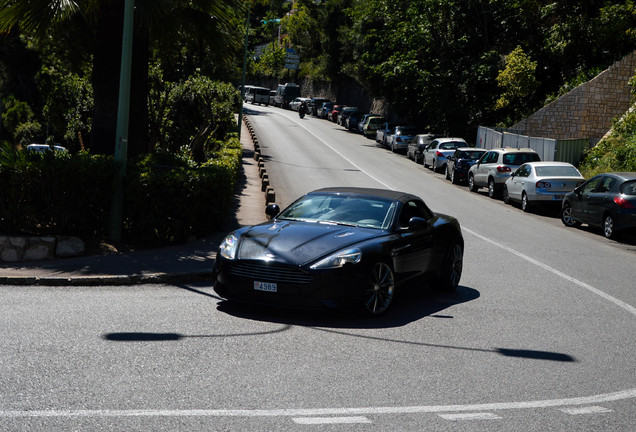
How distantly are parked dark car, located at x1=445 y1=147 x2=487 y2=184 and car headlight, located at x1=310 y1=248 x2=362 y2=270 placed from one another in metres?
25.2

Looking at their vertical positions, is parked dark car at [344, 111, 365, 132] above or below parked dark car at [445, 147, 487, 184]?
above

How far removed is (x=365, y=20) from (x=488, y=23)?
1474 centimetres

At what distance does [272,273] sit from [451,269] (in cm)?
345

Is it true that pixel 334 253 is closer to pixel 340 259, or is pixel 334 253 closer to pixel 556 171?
pixel 340 259

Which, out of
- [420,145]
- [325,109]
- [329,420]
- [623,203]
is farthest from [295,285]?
[325,109]

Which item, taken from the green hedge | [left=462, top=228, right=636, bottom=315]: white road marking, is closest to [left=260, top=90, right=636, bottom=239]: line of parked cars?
[left=462, top=228, right=636, bottom=315]: white road marking

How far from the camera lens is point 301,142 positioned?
48.2m

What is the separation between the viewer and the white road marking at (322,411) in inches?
208

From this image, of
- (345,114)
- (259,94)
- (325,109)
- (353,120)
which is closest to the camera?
(353,120)

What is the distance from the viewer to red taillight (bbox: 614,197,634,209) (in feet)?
61.5

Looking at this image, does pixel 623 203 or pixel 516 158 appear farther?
pixel 516 158

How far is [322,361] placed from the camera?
7023mm

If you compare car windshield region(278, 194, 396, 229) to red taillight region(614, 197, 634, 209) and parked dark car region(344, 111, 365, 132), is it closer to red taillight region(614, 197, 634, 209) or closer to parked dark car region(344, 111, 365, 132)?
red taillight region(614, 197, 634, 209)

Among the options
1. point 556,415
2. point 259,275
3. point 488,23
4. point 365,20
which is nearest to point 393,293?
point 259,275
